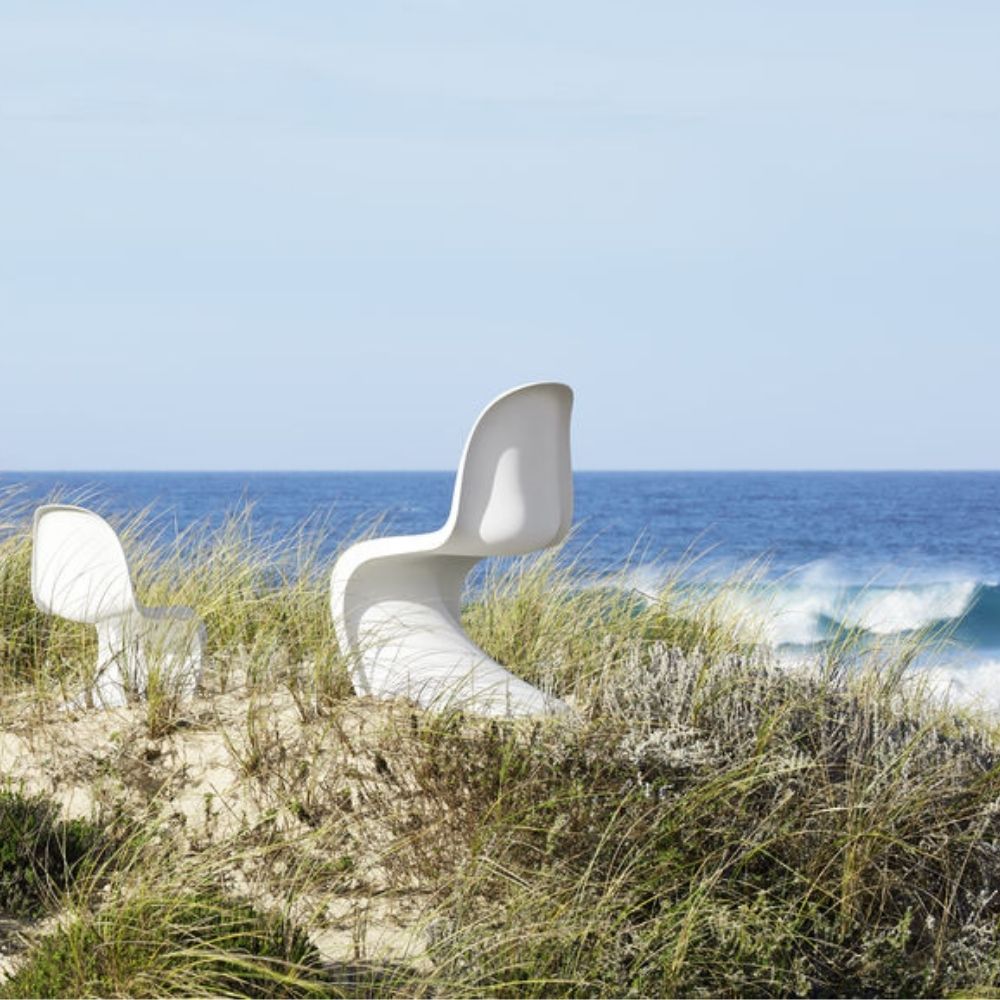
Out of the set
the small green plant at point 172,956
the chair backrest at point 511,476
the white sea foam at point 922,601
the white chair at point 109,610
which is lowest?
the white sea foam at point 922,601

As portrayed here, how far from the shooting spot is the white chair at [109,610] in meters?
5.55

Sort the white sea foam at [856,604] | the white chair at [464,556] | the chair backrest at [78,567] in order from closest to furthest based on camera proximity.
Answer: the white chair at [464,556] → the chair backrest at [78,567] → the white sea foam at [856,604]

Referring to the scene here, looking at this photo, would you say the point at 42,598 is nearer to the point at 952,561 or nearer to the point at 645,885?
the point at 645,885

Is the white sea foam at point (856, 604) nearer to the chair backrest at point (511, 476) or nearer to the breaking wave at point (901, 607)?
the breaking wave at point (901, 607)

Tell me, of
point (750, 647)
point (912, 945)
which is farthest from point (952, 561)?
point (912, 945)

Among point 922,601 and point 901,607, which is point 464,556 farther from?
point 922,601

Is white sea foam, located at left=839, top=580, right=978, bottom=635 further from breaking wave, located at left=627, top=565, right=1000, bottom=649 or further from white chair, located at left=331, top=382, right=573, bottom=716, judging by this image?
white chair, located at left=331, top=382, right=573, bottom=716

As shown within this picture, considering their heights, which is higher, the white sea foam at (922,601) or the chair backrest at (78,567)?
the chair backrest at (78,567)

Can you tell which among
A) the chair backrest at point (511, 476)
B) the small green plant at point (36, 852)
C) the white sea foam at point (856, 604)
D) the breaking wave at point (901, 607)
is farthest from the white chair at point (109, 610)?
the breaking wave at point (901, 607)

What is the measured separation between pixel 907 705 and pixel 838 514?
37.7 metres

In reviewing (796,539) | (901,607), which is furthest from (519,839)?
(796,539)

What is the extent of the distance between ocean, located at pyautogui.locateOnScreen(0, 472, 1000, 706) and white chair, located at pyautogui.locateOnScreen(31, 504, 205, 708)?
1.66m

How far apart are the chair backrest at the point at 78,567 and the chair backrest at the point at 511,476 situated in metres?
1.42

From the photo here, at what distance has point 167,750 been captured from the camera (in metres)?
5.08
